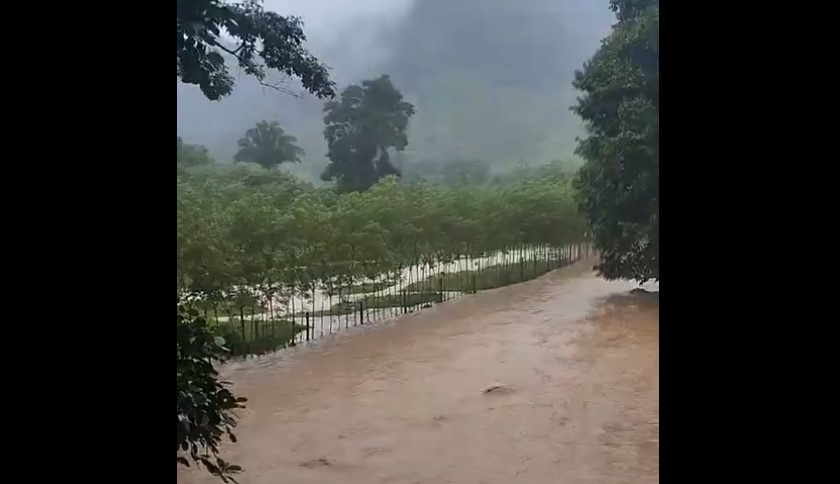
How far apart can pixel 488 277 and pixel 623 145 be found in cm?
32

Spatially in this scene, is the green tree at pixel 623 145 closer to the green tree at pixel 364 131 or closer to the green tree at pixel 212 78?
the green tree at pixel 364 131

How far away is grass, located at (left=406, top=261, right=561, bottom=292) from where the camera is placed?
129cm

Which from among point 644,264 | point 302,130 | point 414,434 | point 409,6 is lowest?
point 414,434

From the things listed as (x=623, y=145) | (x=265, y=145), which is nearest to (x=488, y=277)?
(x=623, y=145)

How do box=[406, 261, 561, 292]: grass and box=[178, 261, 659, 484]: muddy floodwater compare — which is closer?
box=[178, 261, 659, 484]: muddy floodwater

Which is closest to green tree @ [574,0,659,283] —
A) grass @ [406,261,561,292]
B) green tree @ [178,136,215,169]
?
grass @ [406,261,561,292]

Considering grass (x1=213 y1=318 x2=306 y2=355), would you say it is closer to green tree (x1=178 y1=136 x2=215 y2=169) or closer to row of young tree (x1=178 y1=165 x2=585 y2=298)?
row of young tree (x1=178 y1=165 x2=585 y2=298)

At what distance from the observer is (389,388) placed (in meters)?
1.22

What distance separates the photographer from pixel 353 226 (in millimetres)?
1271

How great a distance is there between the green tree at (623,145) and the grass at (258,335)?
546 millimetres
